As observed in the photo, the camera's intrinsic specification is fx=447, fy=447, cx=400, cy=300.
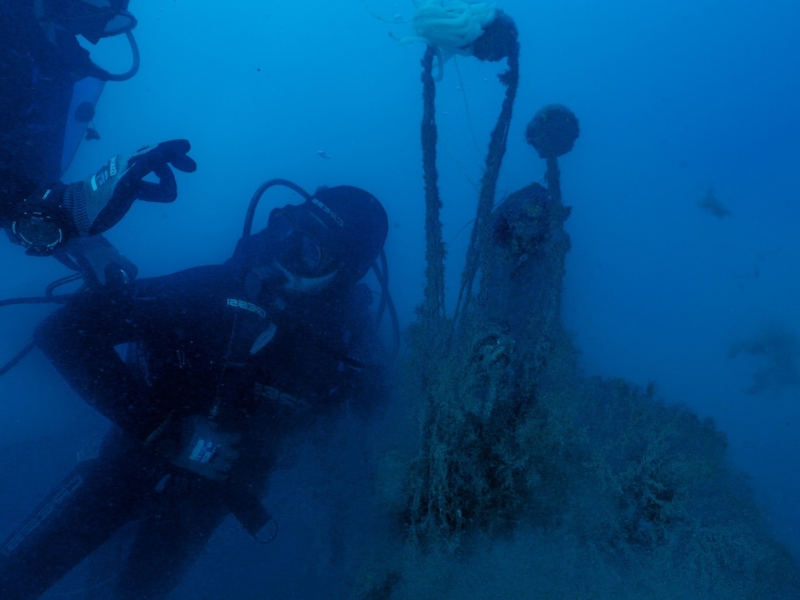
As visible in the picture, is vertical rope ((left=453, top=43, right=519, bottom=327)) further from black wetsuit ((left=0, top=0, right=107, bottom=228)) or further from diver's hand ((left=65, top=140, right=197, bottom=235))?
black wetsuit ((left=0, top=0, right=107, bottom=228))

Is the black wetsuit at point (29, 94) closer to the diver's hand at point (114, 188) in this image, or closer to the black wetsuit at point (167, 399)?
the diver's hand at point (114, 188)

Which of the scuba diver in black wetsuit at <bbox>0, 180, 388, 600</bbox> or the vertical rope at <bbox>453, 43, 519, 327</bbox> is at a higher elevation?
the vertical rope at <bbox>453, 43, 519, 327</bbox>

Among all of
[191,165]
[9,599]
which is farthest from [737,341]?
[9,599]

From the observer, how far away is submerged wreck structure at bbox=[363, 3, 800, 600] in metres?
2.49

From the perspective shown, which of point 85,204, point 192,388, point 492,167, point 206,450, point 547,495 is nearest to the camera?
point 547,495

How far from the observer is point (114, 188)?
8.86 ft

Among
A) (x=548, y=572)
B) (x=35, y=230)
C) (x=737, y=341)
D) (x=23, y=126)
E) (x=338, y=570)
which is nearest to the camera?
(x=548, y=572)

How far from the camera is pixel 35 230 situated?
107 inches

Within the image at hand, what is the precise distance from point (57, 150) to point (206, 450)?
107 inches

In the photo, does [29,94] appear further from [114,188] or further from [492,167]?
[492,167]

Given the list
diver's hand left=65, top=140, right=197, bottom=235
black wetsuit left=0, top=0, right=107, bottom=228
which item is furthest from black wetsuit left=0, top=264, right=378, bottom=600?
black wetsuit left=0, top=0, right=107, bottom=228

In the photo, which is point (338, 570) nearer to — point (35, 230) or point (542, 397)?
point (542, 397)

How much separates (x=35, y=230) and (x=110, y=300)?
67 cm

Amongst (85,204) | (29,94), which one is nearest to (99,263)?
(85,204)
